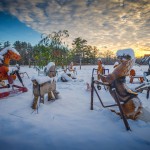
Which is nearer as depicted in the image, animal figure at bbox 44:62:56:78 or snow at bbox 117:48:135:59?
snow at bbox 117:48:135:59

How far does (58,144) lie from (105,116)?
5.44 ft

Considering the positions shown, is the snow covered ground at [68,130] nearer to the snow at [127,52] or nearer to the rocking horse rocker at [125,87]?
the rocking horse rocker at [125,87]

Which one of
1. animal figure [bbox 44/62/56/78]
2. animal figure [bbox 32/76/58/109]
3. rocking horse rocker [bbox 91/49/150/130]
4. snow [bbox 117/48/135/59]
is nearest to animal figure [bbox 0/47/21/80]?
animal figure [bbox 44/62/56/78]

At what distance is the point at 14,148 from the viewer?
8.10 feet

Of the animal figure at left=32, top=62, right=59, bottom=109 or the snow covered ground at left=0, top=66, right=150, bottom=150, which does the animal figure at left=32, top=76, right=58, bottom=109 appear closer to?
the animal figure at left=32, top=62, right=59, bottom=109

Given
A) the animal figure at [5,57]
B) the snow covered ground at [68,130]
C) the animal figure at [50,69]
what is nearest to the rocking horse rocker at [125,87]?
the snow covered ground at [68,130]

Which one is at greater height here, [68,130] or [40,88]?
[40,88]

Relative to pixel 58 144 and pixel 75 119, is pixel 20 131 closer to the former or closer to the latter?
pixel 58 144

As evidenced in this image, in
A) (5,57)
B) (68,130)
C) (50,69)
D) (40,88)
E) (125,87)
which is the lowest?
(68,130)

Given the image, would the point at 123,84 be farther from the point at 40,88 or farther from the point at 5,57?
the point at 5,57

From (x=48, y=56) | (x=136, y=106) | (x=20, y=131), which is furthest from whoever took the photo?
(x=48, y=56)

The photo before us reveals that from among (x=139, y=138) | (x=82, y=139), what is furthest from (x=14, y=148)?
(x=139, y=138)

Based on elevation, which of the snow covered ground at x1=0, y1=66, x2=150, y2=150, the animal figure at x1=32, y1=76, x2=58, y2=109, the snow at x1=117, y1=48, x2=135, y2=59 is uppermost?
the snow at x1=117, y1=48, x2=135, y2=59

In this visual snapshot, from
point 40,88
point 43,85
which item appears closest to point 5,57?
point 43,85
